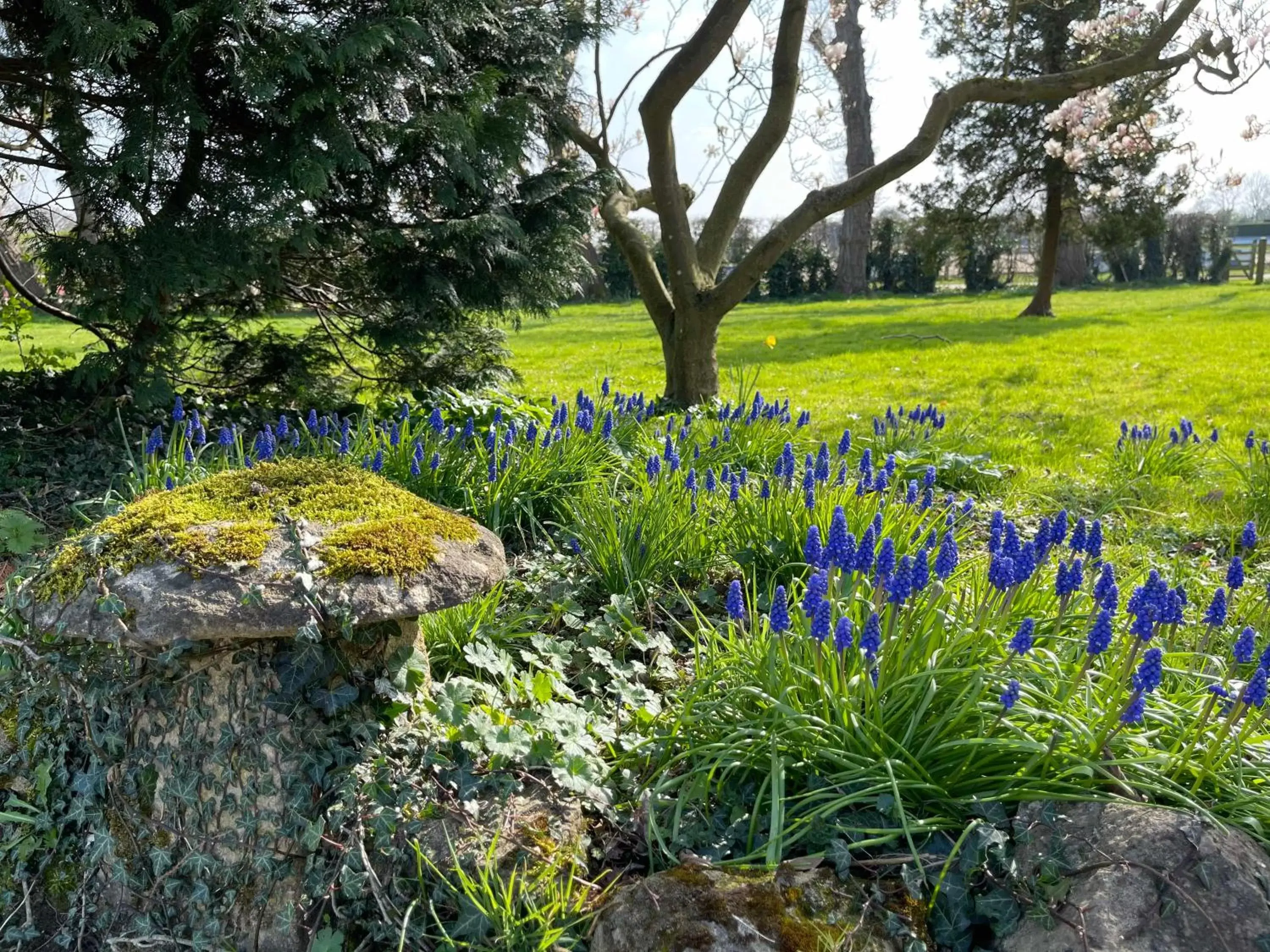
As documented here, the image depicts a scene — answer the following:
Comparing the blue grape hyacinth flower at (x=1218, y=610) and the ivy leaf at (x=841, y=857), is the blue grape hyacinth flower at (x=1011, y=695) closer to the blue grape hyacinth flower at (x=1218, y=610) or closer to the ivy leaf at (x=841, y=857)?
the ivy leaf at (x=841, y=857)

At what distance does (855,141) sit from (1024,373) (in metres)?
16.0

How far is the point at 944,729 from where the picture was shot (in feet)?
7.50

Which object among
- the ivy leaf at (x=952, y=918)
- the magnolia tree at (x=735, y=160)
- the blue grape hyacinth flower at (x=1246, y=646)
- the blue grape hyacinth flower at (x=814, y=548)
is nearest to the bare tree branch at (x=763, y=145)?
the magnolia tree at (x=735, y=160)

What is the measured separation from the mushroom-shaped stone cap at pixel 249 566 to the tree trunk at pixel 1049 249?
1810 centimetres

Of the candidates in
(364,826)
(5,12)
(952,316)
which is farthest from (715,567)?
(952,316)

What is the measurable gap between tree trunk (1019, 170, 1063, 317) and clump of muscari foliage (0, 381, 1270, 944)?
16373mm

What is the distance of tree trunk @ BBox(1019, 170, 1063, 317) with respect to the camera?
58.4 ft

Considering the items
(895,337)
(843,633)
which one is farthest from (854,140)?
(843,633)

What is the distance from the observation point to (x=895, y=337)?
1452cm

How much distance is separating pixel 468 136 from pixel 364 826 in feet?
13.7

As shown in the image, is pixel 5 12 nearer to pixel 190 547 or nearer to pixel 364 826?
pixel 190 547

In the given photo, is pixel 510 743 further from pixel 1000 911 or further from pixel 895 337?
pixel 895 337

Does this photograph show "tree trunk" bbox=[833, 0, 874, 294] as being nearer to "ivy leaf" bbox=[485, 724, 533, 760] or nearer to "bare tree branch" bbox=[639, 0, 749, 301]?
"bare tree branch" bbox=[639, 0, 749, 301]

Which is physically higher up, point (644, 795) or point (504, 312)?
point (504, 312)
